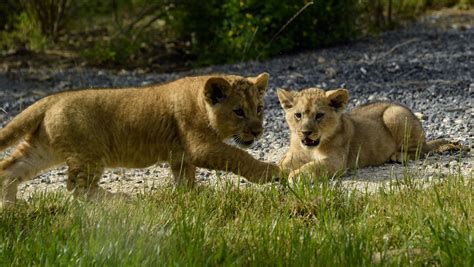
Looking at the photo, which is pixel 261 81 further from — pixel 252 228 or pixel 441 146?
pixel 252 228

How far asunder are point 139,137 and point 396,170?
6.99 ft

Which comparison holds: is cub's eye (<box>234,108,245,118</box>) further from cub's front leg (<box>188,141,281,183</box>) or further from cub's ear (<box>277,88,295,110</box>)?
cub's ear (<box>277,88,295,110</box>)

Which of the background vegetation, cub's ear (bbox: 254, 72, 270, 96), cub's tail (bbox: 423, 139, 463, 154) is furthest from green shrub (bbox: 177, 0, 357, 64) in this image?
cub's ear (bbox: 254, 72, 270, 96)

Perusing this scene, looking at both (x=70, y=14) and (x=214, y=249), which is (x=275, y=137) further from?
(x=70, y=14)

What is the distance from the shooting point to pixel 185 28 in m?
15.1

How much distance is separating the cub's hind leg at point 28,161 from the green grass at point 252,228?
823 mm

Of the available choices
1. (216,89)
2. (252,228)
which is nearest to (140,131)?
(216,89)

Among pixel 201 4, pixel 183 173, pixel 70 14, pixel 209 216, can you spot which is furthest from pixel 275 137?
pixel 70 14

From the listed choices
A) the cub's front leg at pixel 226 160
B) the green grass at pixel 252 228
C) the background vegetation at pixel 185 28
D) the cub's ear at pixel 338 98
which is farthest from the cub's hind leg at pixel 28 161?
the background vegetation at pixel 185 28

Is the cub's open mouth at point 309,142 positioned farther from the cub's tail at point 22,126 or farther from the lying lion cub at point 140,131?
the cub's tail at point 22,126

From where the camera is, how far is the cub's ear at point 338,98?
7.95 m

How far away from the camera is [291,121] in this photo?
8.00m

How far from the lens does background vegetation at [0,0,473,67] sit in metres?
14.4

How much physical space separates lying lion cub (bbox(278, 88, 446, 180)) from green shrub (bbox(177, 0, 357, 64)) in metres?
5.63
